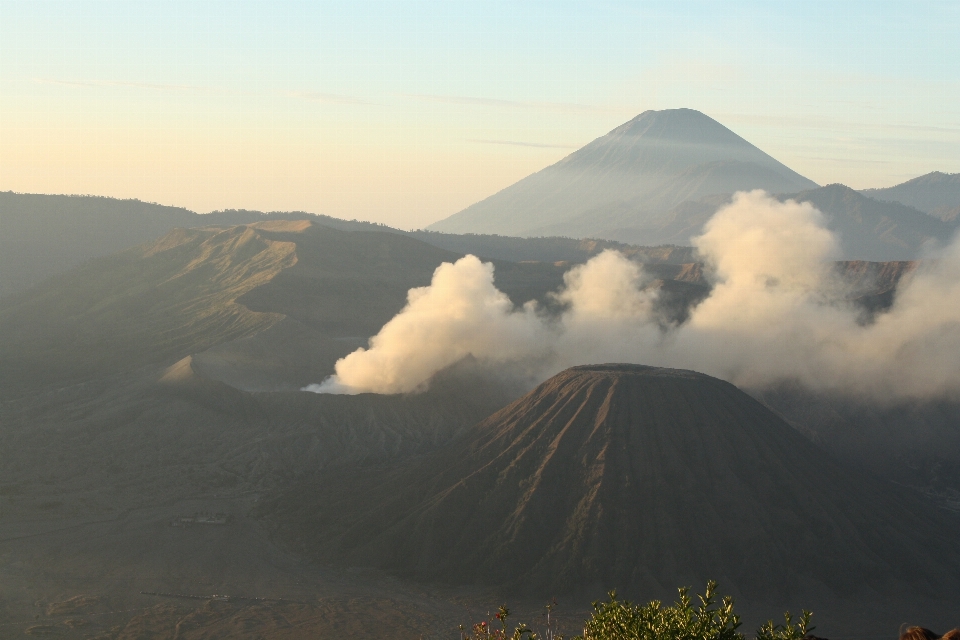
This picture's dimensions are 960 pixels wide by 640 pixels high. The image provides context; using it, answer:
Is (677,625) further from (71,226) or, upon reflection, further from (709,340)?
(71,226)

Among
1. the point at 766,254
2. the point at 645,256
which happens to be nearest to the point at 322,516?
the point at 766,254

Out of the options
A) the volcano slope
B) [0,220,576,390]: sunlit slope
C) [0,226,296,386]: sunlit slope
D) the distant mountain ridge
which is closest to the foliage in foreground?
the volcano slope

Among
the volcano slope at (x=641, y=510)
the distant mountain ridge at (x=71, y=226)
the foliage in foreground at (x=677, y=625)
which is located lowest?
the distant mountain ridge at (x=71, y=226)

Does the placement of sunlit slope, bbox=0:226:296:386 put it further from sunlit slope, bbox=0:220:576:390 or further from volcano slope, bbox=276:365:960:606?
volcano slope, bbox=276:365:960:606

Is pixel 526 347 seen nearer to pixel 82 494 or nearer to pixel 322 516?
pixel 322 516

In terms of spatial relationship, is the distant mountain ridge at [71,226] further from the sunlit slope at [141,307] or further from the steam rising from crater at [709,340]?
the steam rising from crater at [709,340]

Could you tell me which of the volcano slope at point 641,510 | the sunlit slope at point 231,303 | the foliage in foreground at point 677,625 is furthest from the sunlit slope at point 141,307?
the foliage in foreground at point 677,625

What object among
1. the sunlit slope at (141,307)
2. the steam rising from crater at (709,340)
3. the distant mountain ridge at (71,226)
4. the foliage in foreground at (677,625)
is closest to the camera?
the foliage in foreground at (677,625)
